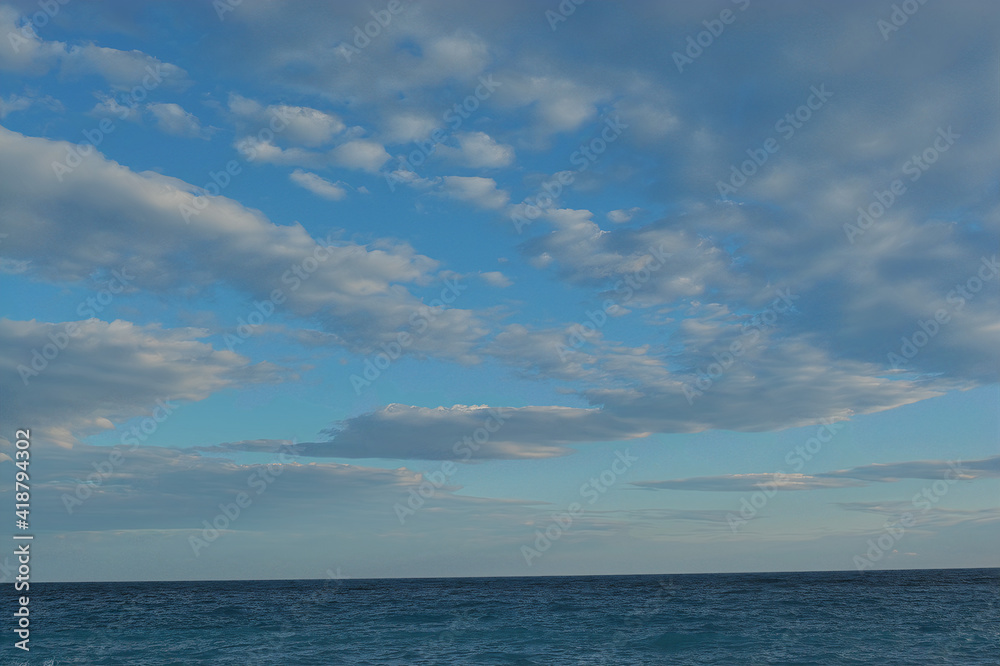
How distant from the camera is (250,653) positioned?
35781mm

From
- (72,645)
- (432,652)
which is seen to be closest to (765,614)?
(432,652)

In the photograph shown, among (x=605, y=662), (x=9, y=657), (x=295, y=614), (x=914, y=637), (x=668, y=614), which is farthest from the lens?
(x=295, y=614)

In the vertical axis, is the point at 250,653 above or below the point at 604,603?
above

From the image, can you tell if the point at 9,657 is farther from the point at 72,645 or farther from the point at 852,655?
the point at 852,655

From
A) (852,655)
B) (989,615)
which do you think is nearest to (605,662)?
(852,655)

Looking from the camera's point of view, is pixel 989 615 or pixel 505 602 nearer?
pixel 989 615

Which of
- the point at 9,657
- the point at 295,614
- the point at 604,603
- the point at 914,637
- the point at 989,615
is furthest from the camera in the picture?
the point at 604,603

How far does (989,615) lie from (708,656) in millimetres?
30173

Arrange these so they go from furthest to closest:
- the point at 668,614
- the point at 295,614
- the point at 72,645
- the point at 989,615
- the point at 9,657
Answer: the point at 295,614 → the point at 668,614 → the point at 989,615 → the point at 72,645 → the point at 9,657

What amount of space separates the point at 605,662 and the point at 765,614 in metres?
25.3

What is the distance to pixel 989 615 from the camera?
4791cm

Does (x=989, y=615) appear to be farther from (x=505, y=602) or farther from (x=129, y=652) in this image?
(x=129, y=652)

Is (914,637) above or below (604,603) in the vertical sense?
above

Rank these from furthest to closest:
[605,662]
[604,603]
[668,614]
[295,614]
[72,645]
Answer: [604,603]
[295,614]
[668,614]
[72,645]
[605,662]
